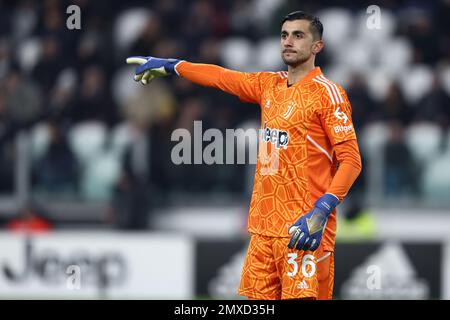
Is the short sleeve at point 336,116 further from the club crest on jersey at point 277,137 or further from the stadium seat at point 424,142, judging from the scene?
the stadium seat at point 424,142

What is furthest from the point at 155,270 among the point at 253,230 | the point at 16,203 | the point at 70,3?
the point at 253,230

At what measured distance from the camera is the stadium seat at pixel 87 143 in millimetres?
12016

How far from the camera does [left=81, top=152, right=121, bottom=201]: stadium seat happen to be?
12.0 m

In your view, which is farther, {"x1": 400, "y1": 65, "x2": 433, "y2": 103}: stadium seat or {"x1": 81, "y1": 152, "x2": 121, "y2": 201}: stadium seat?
{"x1": 400, "y1": 65, "x2": 433, "y2": 103}: stadium seat

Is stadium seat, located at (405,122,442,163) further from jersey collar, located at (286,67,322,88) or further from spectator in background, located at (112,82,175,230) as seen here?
jersey collar, located at (286,67,322,88)

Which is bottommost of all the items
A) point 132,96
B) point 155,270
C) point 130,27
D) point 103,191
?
point 155,270

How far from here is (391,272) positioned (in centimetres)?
1084

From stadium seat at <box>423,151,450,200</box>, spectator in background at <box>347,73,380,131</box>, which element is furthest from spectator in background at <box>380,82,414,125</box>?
stadium seat at <box>423,151,450,200</box>

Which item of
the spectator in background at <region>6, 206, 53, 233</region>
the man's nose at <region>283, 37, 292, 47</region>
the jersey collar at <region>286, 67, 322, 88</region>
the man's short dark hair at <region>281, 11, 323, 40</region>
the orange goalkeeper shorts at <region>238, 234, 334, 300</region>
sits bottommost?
the spectator in background at <region>6, 206, 53, 233</region>

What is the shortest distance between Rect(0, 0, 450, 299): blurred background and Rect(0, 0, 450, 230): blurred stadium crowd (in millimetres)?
19

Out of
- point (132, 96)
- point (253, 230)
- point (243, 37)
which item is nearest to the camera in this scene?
point (253, 230)

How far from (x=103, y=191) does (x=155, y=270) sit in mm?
1477
